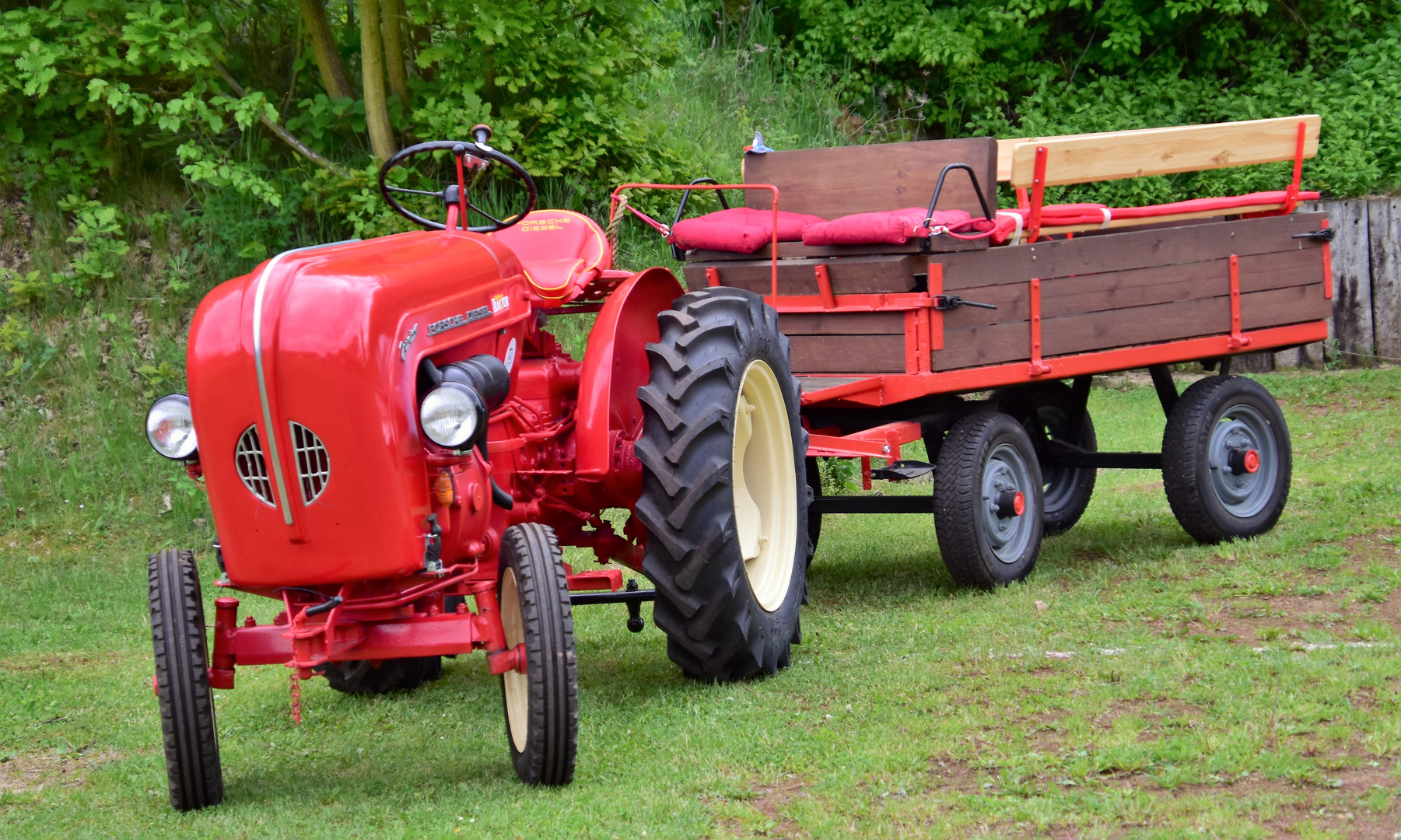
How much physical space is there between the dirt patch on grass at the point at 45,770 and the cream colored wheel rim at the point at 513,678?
145 cm

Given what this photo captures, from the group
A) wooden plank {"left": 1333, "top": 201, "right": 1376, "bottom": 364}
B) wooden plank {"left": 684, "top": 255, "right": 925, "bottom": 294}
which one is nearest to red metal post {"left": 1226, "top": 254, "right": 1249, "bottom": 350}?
wooden plank {"left": 684, "top": 255, "right": 925, "bottom": 294}

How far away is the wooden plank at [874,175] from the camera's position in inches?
265

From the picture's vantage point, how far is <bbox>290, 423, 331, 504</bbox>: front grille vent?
12.4ft

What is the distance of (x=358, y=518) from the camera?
149 inches

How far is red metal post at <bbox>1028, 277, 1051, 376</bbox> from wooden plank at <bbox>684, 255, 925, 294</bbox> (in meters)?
0.63

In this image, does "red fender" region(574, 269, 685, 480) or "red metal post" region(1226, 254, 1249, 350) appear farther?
"red metal post" region(1226, 254, 1249, 350)

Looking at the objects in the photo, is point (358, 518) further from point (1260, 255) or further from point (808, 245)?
Result: point (1260, 255)

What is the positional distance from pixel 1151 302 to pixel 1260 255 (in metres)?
0.78

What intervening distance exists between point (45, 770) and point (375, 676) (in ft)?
3.84

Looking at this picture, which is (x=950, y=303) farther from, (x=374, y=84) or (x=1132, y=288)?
(x=374, y=84)

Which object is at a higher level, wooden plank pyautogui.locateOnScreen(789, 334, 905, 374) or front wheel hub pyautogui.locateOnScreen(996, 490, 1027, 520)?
wooden plank pyautogui.locateOnScreen(789, 334, 905, 374)

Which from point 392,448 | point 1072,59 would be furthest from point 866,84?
point 392,448

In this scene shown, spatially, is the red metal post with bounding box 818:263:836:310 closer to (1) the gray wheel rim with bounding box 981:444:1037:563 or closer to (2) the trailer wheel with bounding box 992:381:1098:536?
(1) the gray wheel rim with bounding box 981:444:1037:563

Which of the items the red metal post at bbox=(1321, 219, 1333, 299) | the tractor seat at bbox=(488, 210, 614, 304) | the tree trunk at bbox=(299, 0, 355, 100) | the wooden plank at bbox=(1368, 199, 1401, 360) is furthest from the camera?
the wooden plank at bbox=(1368, 199, 1401, 360)
